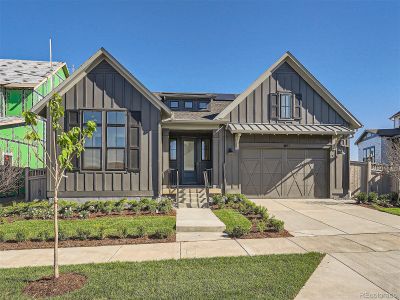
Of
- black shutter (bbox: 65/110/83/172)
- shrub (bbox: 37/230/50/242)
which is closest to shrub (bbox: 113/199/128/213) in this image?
black shutter (bbox: 65/110/83/172)

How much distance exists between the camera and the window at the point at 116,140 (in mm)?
10523

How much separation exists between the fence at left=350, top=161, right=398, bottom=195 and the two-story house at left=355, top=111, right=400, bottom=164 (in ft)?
35.5

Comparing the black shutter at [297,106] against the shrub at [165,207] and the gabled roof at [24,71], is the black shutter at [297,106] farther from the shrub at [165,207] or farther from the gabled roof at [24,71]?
the gabled roof at [24,71]

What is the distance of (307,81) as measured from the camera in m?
12.9

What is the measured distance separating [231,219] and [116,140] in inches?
225

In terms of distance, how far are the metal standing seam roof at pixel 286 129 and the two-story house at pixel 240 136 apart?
0.15ft

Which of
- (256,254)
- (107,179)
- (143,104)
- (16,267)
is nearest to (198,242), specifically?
(256,254)

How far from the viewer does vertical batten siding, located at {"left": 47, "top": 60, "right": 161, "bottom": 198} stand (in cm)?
1047

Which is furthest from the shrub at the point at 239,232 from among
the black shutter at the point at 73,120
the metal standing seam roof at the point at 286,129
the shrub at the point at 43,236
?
the black shutter at the point at 73,120

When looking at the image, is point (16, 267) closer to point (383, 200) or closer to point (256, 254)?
point (256, 254)

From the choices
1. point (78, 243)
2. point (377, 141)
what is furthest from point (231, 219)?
point (377, 141)

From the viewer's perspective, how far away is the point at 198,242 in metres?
6.08

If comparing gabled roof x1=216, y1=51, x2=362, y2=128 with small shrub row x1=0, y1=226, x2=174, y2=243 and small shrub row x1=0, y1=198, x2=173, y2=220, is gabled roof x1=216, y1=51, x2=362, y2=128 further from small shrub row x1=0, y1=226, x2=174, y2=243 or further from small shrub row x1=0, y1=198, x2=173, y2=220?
small shrub row x1=0, y1=226, x2=174, y2=243

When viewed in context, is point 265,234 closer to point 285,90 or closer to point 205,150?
point 205,150
